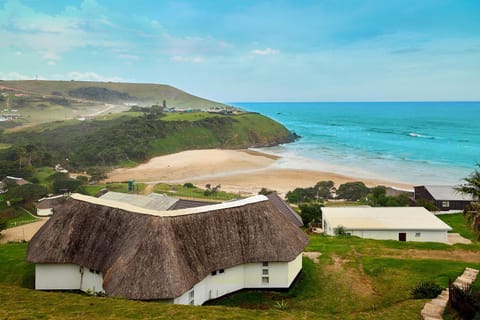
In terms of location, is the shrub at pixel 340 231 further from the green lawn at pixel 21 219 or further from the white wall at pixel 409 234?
the green lawn at pixel 21 219

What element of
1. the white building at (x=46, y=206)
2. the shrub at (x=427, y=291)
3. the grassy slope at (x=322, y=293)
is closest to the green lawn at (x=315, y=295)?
the grassy slope at (x=322, y=293)

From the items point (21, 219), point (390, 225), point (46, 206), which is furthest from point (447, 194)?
point (21, 219)

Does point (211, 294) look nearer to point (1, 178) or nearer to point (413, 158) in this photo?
point (1, 178)

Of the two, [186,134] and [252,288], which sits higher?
[186,134]

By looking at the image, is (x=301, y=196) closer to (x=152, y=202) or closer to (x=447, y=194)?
(x=447, y=194)

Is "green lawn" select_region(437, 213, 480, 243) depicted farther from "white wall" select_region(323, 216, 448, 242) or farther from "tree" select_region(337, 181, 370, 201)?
"tree" select_region(337, 181, 370, 201)

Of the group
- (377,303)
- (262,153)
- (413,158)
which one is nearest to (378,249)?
(377,303)

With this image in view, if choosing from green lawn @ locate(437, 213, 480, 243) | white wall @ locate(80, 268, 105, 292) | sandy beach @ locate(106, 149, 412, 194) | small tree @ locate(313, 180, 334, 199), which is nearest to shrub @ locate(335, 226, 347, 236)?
green lawn @ locate(437, 213, 480, 243)
